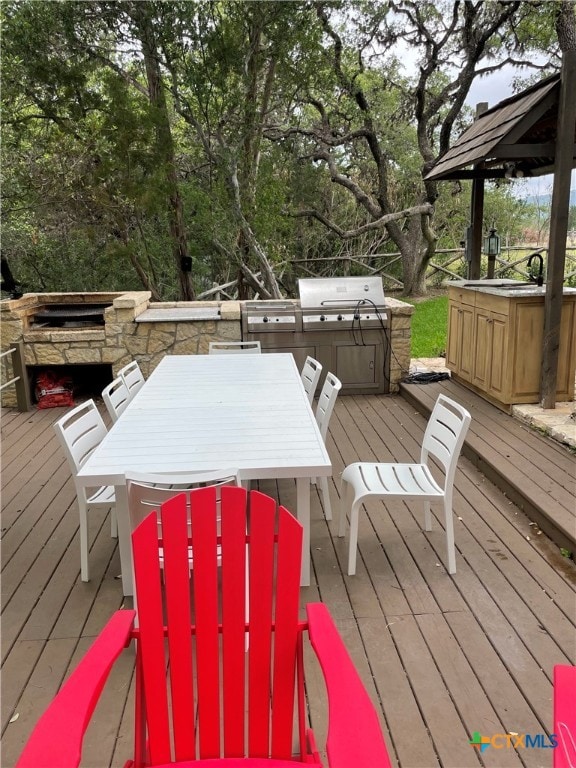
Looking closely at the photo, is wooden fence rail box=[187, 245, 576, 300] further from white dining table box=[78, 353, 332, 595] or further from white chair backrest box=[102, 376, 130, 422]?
white dining table box=[78, 353, 332, 595]

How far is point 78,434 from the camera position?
2.58m

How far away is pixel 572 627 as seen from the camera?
2.17 meters

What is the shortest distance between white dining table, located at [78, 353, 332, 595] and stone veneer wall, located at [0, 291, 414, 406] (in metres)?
2.04

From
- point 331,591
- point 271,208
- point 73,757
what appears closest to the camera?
point 73,757

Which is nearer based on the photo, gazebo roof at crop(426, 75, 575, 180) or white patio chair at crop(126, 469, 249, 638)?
white patio chair at crop(126, 469, 249, 638)

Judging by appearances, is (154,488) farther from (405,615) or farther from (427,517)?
(427,517)

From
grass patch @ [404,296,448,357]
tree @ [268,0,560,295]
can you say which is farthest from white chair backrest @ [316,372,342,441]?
tree @ [268,0,560,295]

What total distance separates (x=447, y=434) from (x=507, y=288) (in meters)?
2.48

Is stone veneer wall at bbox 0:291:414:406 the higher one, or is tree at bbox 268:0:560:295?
tree at bbox 268:0:560:295

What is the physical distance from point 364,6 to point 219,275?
4860 millimetres

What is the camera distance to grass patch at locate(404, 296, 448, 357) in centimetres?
725

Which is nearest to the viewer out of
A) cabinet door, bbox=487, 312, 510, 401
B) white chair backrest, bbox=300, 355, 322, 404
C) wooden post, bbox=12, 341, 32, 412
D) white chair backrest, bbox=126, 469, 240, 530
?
white chair backrest, bbox=126, 469, 240, 530

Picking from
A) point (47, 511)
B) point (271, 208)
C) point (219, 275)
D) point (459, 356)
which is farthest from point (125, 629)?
point (219, 275)

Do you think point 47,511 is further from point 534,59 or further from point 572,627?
point 534,59
